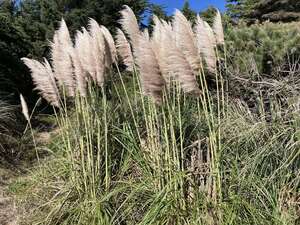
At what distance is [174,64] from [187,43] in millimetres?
197

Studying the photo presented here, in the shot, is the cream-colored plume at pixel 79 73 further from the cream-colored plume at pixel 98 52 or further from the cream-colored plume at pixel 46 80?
the cream-colored plume at pixel 46 80

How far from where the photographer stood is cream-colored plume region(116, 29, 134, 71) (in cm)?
452

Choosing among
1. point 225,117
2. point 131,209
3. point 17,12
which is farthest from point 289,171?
point 17,12

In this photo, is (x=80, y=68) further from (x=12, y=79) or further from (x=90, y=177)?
(x=12, y=79)

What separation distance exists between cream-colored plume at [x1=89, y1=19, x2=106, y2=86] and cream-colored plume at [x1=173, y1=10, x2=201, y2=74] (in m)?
0.86

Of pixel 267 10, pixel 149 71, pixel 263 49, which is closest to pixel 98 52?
pixel 149 71

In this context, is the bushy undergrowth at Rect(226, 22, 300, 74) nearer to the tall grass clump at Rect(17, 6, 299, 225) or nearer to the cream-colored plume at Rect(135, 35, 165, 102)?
the tall grass clump at Rect(17, 6, 299, 225)

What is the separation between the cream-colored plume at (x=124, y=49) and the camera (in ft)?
14.8

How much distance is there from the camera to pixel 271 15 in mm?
21125

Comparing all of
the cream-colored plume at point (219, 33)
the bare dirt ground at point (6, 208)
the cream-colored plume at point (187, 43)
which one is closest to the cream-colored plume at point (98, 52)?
the cream-colored plume at point (187, 43)

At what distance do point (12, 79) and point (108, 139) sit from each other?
22.0 ft

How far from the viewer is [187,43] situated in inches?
148

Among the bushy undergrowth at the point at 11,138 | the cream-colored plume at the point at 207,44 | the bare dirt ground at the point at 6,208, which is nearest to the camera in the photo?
the cream-colored plume at the point at 207,44

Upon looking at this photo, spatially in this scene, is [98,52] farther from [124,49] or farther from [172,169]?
[172,169]
